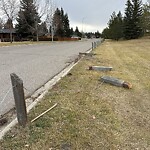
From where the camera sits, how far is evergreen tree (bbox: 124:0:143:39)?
237 feet

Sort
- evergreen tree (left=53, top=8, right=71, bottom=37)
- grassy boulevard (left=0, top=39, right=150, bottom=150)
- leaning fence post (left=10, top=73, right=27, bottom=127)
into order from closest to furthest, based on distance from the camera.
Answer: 1. grassy boulevard (left=0, top=39, right=150, bottom=150)
2. leaning fence post (left=10, top=73, right=27, bottom=127)
3. evergreen tree (left=53, top=8, right=71, bottom=37)

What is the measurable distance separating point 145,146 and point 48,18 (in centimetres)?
6582

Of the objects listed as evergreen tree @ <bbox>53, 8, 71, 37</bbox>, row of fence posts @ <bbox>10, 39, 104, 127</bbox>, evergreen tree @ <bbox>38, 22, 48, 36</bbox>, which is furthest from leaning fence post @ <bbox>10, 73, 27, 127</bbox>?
evergreen tree @ <bbox>53, 8, 71, 37</bbox>

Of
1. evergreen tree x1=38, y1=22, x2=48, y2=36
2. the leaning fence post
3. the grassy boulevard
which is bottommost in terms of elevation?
the grassy boulevard

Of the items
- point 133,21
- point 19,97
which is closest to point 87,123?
point 19,97

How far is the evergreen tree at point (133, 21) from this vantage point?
Answer: 237 feet

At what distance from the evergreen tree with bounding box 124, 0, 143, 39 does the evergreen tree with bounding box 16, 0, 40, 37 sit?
24.7m

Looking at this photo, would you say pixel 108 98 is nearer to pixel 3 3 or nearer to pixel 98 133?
pixel 98 133

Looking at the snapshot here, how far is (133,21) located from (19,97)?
71.6 m

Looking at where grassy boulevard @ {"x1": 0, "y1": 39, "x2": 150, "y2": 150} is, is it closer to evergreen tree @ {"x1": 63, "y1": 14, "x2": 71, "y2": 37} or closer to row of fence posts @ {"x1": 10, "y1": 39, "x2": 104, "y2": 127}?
row of fence posts @ {"x1": 10, "y1": 39, "x2": 104, "y2": 127}

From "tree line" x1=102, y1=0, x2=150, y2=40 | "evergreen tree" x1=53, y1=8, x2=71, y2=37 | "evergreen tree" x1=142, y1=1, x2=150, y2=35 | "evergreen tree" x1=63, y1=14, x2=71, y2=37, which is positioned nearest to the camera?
"evergreen tree" x1=142, y1=1, x2=150, y2=35

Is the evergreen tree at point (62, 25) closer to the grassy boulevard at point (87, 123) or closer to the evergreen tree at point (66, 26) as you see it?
the evergreen tree at point (66, 26)

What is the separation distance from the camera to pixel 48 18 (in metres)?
67.7

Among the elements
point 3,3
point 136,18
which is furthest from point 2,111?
point 136,18
